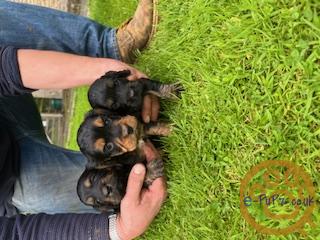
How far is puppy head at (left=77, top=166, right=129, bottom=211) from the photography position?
105 inches

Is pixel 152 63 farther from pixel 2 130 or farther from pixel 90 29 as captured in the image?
pixel 2 130

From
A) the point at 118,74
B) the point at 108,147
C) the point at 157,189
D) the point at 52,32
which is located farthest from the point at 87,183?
the point at 52,32

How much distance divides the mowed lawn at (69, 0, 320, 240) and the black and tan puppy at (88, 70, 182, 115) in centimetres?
Answer: 11

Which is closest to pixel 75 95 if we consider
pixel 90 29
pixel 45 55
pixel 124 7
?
pixel 124 7

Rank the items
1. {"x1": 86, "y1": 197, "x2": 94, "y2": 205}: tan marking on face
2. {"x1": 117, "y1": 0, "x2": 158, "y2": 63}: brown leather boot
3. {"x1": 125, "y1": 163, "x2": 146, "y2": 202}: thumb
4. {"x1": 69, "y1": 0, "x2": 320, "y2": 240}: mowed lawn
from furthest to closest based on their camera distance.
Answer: {"x1": 117, "y1": 0, "x2": 158, "y2": 63}: brown leather boot → {"x1": 86, "y1": 197, "x2": 94, "y2": 205}: tan marking on face → {"x1": 125, "y1": 163, "x2": 146, "y2": 202}: thumb → {"x1": 69, "y1": 0, "x2": 320, "y2": 240}: mowed lawn

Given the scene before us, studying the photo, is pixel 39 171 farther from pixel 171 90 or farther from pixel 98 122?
pixel 171 90

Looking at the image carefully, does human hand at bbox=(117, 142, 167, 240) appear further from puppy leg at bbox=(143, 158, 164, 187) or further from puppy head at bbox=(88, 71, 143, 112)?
puppy head at bbox=(88, 71, 143, 112)

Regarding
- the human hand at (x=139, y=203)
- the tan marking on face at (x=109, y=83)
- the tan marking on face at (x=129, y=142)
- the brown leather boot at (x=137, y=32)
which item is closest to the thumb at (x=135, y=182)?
the human hand at (x=139, y=203)

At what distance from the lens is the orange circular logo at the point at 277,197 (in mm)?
2016

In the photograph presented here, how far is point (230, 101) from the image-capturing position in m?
2.33

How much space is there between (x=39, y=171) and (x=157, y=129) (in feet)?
2.85

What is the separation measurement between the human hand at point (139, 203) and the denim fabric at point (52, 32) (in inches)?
37.9

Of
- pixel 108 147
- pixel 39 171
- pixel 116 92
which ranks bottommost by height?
pixel 39 171

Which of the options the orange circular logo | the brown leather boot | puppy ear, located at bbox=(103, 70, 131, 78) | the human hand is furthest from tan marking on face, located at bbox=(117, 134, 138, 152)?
the brown leather boot
